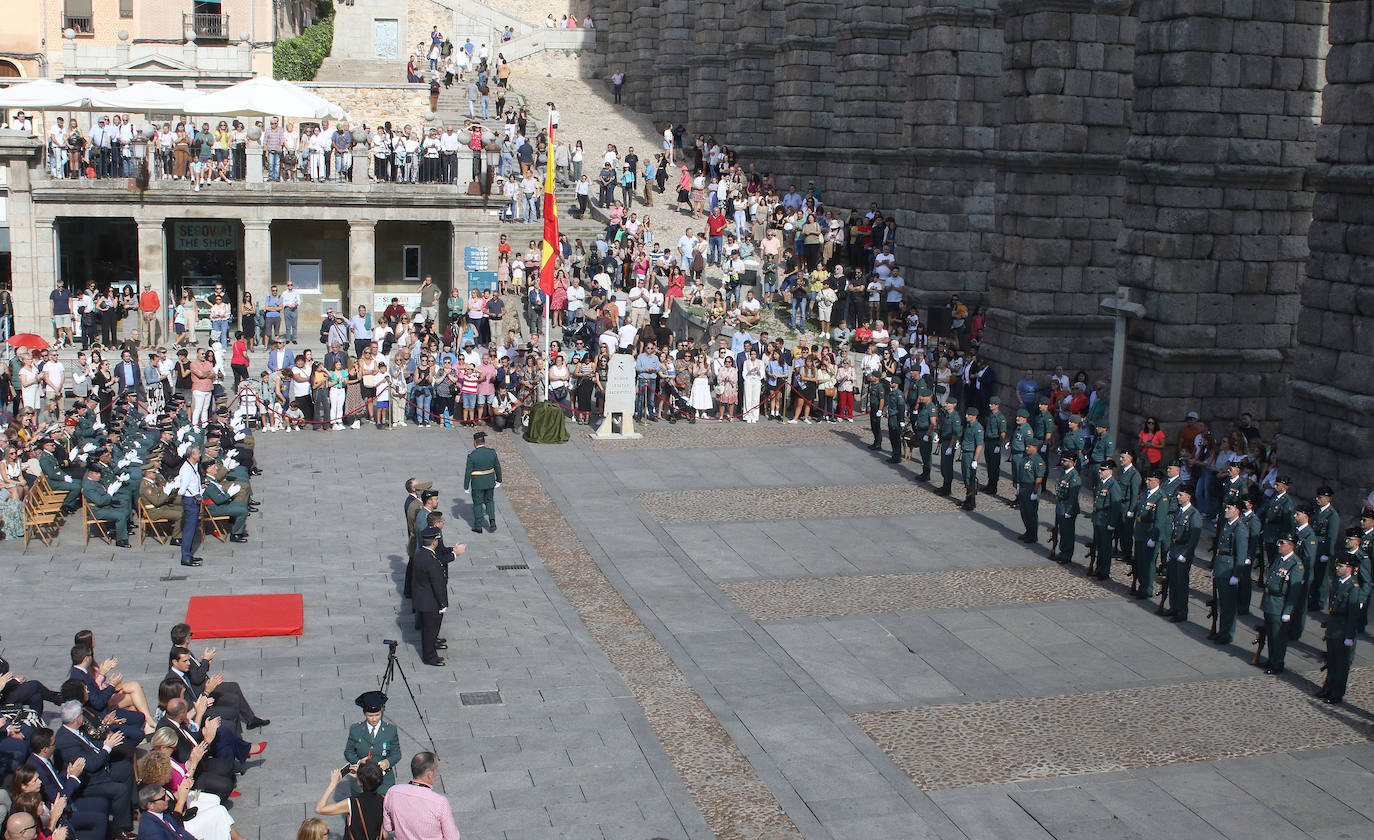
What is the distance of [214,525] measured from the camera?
763 inches

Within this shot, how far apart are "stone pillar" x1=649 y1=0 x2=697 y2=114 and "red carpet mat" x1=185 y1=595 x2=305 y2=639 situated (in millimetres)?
40718

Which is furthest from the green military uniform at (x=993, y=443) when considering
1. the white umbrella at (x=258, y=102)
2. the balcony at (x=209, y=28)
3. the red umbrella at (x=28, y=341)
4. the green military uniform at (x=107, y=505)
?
the balcony at (x=209, y=28)

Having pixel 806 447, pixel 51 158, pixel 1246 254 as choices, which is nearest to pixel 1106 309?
pixel 1246 254

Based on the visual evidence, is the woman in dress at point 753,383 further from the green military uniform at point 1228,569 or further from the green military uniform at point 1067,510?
the green military uniform at point 1228,569

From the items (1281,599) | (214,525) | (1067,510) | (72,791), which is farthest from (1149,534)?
(72,791)

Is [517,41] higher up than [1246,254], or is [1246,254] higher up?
[517,41]

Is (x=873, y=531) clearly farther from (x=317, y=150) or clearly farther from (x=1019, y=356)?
(x=317, y=150)

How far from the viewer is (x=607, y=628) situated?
54.6 ft

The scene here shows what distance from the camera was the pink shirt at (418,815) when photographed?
9461mm

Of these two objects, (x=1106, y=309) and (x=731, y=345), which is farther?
(x=731, y=345)

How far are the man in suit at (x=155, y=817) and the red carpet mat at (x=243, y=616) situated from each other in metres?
6.33

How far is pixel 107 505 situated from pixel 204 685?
7821 mm

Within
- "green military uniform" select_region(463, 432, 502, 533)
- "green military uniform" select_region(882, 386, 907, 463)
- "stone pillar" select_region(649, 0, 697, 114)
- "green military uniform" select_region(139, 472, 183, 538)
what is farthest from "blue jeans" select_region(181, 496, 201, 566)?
"stone pillar" select_region(649, 0, 697, 114)

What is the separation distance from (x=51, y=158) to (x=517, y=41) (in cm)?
2697
